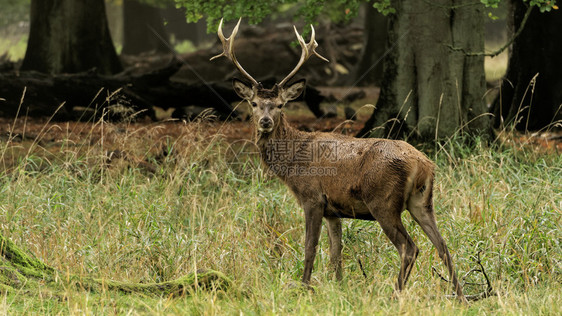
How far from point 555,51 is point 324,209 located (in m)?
8.36

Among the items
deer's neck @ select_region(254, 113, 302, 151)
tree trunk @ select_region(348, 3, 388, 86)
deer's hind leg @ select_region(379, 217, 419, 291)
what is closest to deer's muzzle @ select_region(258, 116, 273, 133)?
deer's neck @ select_region(254, 113, 302, 151)

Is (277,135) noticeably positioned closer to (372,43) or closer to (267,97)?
(267,97)

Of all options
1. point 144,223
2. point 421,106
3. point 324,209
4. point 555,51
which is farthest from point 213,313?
point 555,51

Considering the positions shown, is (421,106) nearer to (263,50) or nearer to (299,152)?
(299,152)

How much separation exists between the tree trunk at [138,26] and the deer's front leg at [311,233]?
2408 cm

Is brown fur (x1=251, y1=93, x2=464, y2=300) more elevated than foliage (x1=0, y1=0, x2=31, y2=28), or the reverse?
brown fur (x1=251, y1=93, x2=464, y2=300)

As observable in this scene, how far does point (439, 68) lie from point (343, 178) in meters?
5.12

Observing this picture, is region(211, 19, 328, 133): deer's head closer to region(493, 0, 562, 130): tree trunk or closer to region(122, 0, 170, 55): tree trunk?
region(493, 0, 562, 130): tree trunk

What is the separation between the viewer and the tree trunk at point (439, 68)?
10.0 meters

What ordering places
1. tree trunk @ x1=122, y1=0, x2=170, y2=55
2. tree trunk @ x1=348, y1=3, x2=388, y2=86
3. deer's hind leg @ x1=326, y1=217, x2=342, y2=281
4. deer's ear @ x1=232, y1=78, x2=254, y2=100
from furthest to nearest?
1. tree trunk @ x1=122, y1=0, x2=170, y2=55
2. tree trunk @ x1=348, y1=3, x2=388, y2=86
3. deer's ear @ x1=232, y1=78, x2=254, y2=100
4. deer's hind leg @ x1=326, y1=217, x2=342, y2=281

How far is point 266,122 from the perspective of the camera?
19.4 ft

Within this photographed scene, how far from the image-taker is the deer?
5.18 m

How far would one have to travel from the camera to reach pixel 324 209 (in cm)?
565

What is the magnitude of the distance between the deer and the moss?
36.4 inches
